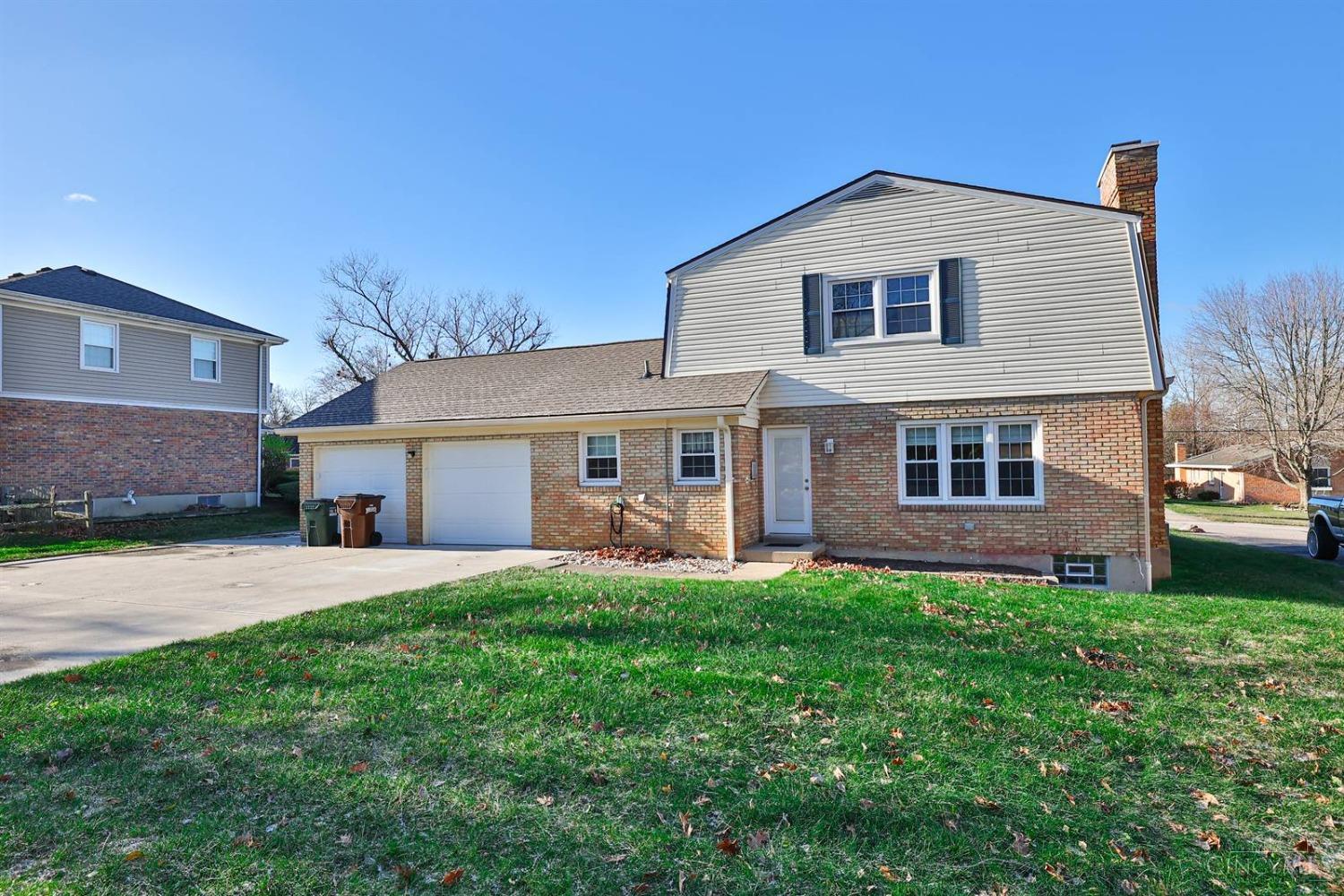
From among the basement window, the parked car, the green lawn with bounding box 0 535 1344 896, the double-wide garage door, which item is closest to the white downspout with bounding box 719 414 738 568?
the double-wide garage door

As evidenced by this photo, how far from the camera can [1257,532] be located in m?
24.3

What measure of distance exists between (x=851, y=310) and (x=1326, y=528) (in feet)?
41.0

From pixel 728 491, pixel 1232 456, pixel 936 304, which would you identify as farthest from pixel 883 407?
pixel 1232 456

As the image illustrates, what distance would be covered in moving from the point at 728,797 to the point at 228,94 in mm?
12744

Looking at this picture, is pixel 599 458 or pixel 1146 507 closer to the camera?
pixel 1146 507

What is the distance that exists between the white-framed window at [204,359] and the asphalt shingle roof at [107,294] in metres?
0.57

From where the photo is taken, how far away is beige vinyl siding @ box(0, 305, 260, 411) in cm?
1734

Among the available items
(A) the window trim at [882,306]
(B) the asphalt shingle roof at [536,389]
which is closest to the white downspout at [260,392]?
(B) the asphalt shingle roof at [536,389]

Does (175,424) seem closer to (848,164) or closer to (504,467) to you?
(504,467)

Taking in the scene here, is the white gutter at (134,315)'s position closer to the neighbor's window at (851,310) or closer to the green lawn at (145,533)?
the green lawn at (145,533)

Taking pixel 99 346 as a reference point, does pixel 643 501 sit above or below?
below

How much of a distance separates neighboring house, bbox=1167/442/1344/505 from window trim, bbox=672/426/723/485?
141ft

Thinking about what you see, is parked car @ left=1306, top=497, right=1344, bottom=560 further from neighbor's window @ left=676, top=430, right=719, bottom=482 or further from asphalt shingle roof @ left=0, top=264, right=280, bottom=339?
asphalt shingle roof @ left=0, top=264, right=280, bottom=339

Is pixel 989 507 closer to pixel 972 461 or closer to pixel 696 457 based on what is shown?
pixel 972 461
